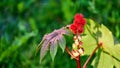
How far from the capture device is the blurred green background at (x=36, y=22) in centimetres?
271

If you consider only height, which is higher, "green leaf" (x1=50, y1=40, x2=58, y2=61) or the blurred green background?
"green leaf" (x1=50, y1=40, x2=58, y2=61)

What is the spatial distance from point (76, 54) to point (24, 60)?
3.99ft

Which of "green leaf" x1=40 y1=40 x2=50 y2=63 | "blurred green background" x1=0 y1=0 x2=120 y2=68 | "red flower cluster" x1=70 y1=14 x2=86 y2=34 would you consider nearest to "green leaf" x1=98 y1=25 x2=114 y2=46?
"red flower cluster" x1=70 y1=14 x2=86 y2=34

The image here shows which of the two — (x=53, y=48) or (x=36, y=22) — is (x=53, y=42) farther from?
(x=36, y=22)

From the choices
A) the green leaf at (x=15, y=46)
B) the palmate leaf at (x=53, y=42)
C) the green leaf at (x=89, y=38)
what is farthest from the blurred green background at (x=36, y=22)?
the palmate leaf at (x=53, y=42)

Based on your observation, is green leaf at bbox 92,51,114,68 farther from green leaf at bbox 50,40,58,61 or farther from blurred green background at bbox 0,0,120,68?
blurred green background at bbox 0,0,120,68

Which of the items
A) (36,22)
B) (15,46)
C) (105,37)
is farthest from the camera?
(36,22)

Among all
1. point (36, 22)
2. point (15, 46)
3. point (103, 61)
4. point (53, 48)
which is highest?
point (53, 48)

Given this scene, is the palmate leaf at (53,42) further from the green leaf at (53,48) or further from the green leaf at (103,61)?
the green leaf at (103,61)

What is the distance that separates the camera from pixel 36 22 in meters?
3.35

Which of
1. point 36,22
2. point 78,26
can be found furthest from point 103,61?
point 36,22

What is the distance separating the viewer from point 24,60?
2762 millimetres

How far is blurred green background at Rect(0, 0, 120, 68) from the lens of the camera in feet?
8.91

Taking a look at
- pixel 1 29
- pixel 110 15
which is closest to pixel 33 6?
pixel 1 29
